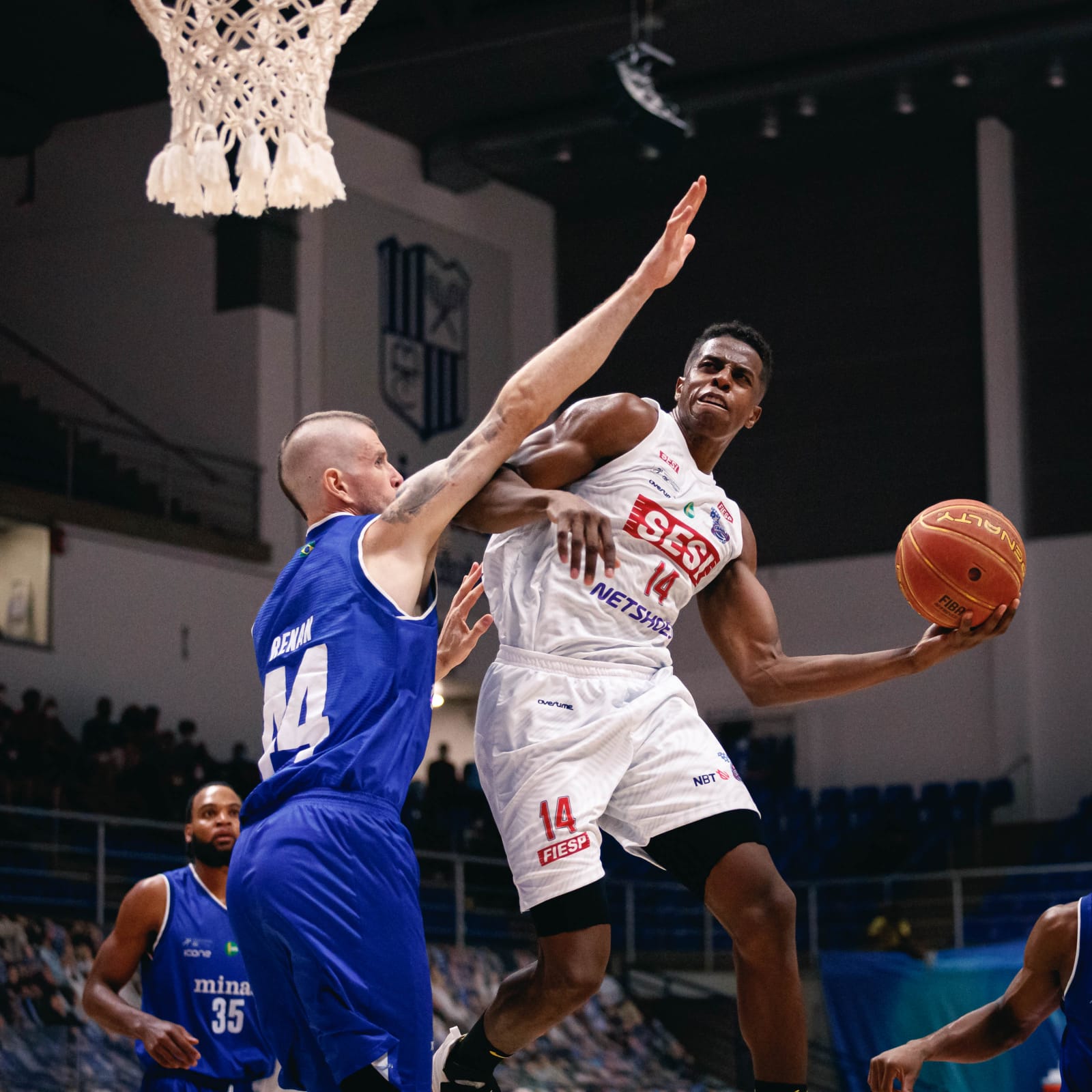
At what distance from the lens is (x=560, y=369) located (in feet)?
13.0

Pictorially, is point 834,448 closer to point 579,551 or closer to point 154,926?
point 154,926

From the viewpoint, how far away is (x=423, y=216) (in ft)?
65.3

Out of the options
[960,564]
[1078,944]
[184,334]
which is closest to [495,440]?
[960,564]

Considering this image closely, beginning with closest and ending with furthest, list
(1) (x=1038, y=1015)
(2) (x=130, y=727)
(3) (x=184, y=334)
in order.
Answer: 1. (1) (x=1038, y=1015)
2. (2) (x=130, y=727)
3. (3) (x=184, y=334)

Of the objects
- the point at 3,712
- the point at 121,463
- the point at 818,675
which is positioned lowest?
the point at 818,675

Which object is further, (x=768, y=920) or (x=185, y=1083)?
(x=185, y=1083)

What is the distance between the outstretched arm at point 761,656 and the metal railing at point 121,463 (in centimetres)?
1250

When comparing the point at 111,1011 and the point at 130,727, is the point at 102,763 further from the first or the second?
the point at 111,1011

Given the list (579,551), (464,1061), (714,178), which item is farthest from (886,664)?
(714,178)

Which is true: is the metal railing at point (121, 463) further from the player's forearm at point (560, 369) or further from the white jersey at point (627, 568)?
the player's forearm at point (560, 369)

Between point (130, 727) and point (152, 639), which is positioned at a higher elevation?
point (152, 639)

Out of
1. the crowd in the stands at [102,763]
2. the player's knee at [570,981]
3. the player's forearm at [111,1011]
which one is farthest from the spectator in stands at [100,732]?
the player's knee at [570,981]

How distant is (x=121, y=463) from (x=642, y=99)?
6.86 meters

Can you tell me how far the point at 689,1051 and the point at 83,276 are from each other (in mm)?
10543
